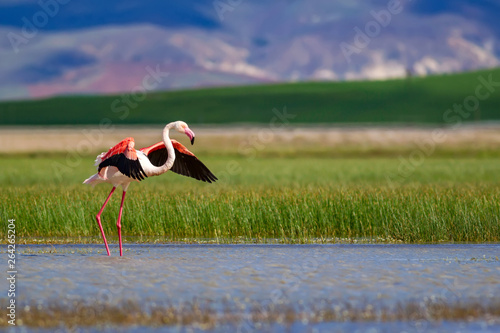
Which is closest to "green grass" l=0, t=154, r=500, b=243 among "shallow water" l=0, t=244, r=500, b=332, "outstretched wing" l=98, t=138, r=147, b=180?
"shallow water" l=0, t=244, r=500, b=332

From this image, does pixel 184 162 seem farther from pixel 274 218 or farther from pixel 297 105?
pixel 297 105

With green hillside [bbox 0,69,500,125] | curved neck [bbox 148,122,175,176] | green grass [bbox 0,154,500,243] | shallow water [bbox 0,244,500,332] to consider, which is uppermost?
green hillside [bbox 0,69,500,125]

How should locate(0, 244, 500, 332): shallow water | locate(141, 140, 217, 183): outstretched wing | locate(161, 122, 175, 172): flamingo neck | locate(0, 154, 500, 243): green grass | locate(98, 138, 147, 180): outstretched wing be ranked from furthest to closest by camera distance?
locate(0, 154, 500, 243): green grass < locate(141, 140, 217, 183): outstretched wing < locate(161, 122, 175, 172): flamingo neck < locate(98, 138, 147, 180): outstretched wing < locate(0, 244, 500, 332): shallow water

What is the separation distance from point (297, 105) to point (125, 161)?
118m

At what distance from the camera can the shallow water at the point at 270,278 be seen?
10.4 metres

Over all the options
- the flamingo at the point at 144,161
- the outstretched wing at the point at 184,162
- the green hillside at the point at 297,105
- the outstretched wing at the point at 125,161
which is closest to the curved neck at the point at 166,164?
the flamingo at the point at 144,161

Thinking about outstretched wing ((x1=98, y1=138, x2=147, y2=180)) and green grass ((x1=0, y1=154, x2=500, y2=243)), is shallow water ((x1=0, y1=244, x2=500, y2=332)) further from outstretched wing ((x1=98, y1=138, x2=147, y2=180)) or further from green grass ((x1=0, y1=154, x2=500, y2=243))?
green grass ((x1=0, y1=154, x2=500, y2=243))

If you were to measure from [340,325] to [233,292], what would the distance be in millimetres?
2223

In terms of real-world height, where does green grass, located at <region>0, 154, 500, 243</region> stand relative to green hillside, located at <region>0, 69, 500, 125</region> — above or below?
below

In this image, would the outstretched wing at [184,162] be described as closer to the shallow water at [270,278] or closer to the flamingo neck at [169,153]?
the flamingo neck at [169,153]

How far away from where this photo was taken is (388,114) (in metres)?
123

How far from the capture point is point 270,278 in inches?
485

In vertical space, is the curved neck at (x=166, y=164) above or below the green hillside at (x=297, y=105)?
below

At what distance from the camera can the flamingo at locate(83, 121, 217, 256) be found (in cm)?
1480
